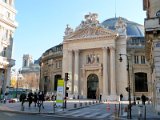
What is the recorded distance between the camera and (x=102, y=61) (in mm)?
60344

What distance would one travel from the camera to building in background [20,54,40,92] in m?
136

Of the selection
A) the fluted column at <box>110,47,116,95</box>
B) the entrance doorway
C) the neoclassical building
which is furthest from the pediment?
the entrance doorway

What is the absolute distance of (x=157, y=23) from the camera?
2342 cm

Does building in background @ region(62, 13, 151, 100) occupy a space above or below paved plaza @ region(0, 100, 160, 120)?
above

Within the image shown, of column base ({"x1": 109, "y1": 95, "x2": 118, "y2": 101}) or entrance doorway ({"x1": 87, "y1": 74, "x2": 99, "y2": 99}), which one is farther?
entrance doorway ({"x1": 87, "y1": 74, "x2": 99, "y2": 99})

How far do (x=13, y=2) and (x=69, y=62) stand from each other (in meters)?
20.2

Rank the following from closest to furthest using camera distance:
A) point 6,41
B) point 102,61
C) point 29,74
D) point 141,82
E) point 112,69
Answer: point 6,41
point 112,69
point 141,82
point 102,61
point 29,74

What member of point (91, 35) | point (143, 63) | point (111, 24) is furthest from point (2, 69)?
point (111, 24)

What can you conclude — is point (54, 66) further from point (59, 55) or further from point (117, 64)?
point (117, 64)

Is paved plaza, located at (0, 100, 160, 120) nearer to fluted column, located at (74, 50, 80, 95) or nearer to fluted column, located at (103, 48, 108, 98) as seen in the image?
fluted column, located at (103, 48, 108, 98)

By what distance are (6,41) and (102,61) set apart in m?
23.2

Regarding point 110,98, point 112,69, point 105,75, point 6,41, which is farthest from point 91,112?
point 112,69

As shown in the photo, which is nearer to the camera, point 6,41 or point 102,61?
point 6,41

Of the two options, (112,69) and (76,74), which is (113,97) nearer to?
(112,69)
